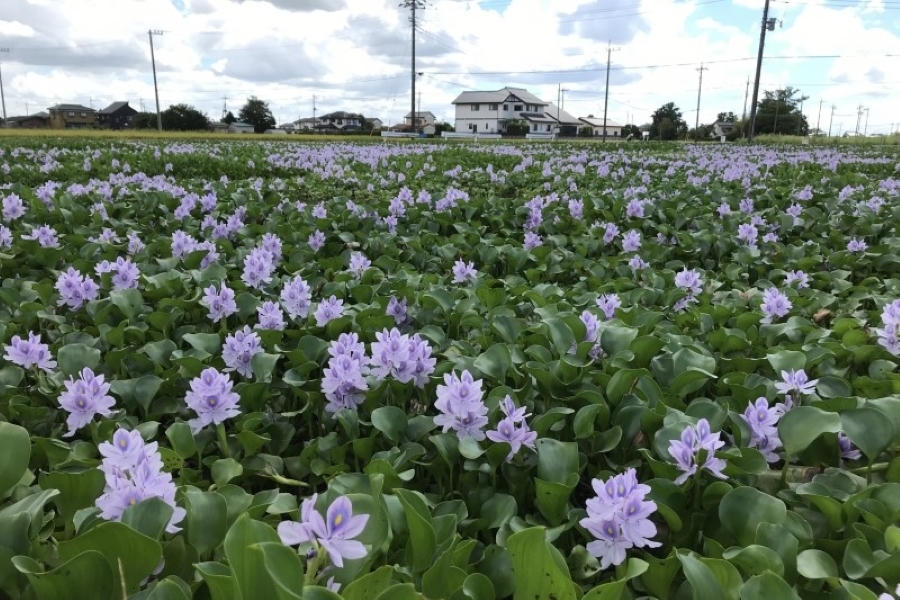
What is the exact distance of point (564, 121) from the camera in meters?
95.9

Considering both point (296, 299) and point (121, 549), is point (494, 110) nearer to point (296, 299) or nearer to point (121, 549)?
point (296, 299)

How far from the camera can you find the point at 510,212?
18.3ft

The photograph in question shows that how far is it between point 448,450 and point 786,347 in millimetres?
1452

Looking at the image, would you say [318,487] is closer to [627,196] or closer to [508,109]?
[627,196]

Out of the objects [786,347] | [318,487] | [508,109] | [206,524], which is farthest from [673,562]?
[508,109]

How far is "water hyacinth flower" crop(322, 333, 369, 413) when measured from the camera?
1.72 metres

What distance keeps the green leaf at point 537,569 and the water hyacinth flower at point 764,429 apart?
2.63 feet

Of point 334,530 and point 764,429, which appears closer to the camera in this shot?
point 334,530

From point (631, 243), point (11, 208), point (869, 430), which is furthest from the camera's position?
point (11, 208)

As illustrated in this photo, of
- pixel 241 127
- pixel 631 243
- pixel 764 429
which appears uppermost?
pixel 241 127

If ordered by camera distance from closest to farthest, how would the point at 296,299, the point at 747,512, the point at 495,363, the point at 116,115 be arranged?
1. the point at 747,512
2. the point at 495,363
3. the point at 296,299
4. the point at 116,115

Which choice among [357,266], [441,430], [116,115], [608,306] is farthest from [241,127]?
[441,430]

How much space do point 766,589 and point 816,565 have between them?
28 cm

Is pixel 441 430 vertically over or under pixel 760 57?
under
